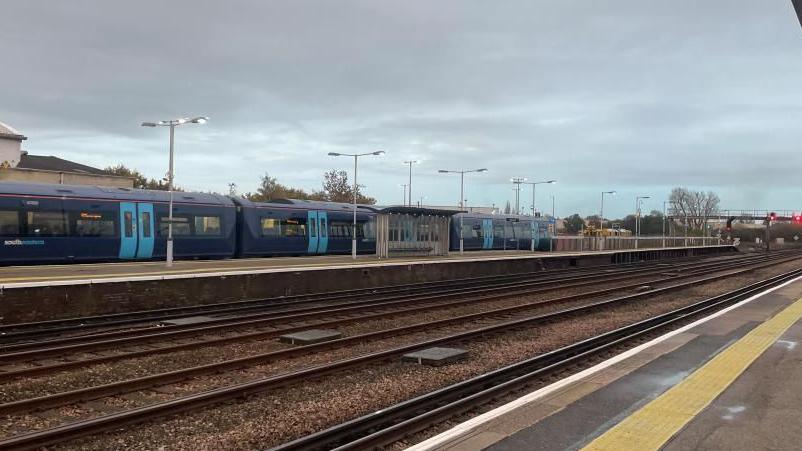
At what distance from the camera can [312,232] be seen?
30906 mm

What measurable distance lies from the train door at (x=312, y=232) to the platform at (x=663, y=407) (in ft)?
73.0

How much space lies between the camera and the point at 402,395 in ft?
25.8

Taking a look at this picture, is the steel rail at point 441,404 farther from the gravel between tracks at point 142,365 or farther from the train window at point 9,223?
the train window at point 9,223

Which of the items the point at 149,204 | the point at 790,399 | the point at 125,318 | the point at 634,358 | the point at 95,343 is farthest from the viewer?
the point at 149,204

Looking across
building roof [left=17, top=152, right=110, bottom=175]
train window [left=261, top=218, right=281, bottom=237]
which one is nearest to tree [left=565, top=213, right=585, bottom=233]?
building roof [left=17, top=152, right=110, bottom=175]

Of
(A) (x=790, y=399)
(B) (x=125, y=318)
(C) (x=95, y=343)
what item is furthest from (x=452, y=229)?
(A) (x=790, y=399)

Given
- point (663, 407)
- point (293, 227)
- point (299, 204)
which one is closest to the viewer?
point (663, 407)

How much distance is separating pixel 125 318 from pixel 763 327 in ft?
48.2

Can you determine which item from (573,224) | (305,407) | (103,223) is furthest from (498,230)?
(573,224)

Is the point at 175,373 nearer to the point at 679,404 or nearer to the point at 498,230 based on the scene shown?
the point at 679,404

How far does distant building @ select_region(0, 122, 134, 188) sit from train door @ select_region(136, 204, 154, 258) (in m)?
15.5

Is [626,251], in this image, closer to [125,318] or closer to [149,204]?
[149,204]

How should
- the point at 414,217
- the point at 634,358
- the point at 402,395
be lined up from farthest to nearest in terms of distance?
the point at 414,217, the point at 634,358, the point at 402,395

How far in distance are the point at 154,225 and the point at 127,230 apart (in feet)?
3.59
